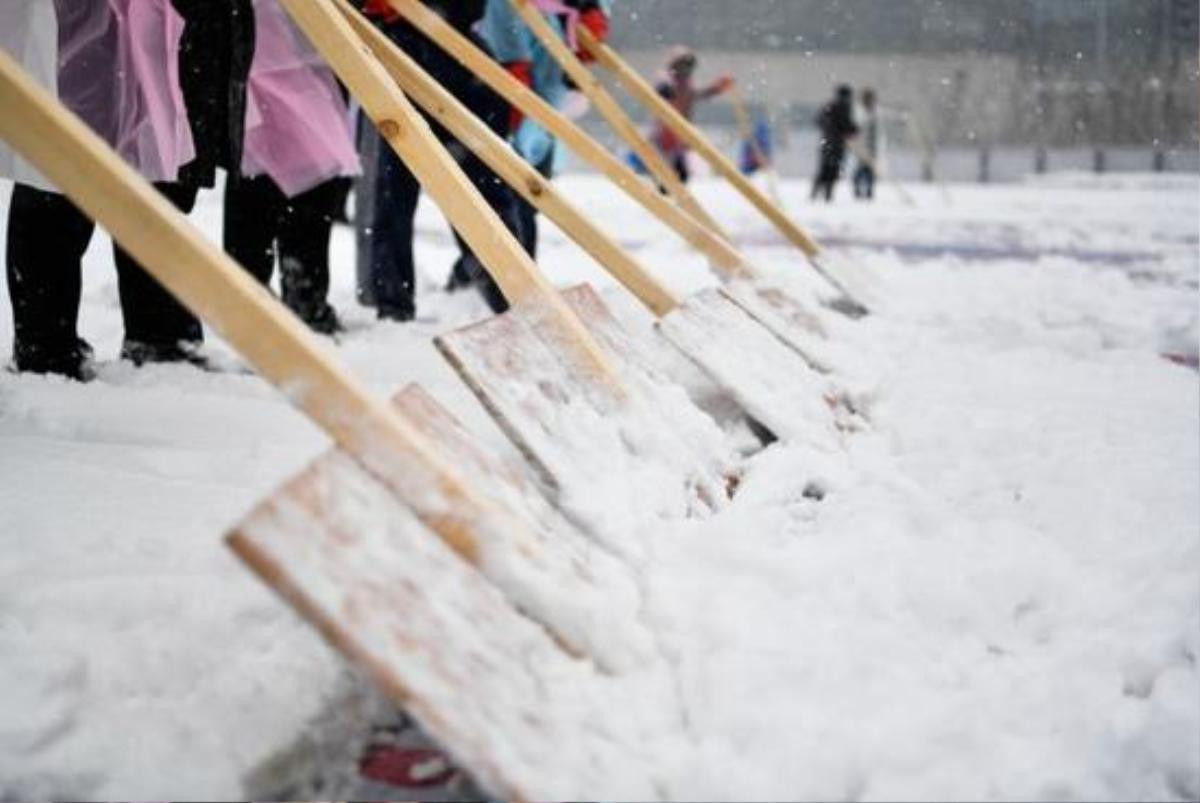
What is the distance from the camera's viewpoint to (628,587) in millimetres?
1155

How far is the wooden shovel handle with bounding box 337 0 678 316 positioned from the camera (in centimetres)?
211

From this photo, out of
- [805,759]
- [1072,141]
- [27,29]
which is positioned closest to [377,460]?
[805,759]

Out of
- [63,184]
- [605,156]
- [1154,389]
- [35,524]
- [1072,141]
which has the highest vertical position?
[63,184]

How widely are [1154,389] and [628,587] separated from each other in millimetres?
1921

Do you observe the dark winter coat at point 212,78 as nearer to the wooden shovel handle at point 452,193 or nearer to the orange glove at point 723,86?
the wooden shovel handle at point 452,193

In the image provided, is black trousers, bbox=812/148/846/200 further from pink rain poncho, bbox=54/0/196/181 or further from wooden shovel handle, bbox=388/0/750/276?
pink rain poncho, bbox=54/0/196/181

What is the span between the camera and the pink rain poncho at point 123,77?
2.12 m

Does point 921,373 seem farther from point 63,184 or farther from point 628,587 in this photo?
point 63,184

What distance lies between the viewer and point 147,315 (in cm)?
253

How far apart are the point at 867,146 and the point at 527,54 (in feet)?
44.0

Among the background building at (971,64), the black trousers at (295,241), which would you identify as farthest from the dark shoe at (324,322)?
the background building at (971,64)

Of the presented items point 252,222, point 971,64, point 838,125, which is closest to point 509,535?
point 252,222

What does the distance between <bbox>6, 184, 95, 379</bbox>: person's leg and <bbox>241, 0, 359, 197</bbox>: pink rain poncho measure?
612 millimetres

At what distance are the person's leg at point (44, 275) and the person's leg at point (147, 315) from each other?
0.21 metres
